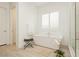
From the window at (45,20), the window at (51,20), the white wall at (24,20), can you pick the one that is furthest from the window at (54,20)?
the white wall at (24,20)

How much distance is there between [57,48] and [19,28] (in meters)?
1.13

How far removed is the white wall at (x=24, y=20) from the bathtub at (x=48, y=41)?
305 mm

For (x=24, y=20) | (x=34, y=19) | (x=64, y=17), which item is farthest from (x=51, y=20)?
(x=24, y=20)

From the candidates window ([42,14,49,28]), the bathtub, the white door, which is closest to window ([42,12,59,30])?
window ([42,14,49,28])

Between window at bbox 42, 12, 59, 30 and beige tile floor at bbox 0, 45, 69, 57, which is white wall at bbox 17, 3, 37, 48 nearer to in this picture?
beige tile floor at bbox 0, 45, 69, 57

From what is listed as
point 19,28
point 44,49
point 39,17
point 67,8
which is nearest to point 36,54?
point 44,49

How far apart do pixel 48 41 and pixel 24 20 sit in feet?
2.85

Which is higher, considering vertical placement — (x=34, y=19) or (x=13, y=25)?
(x=34, y=19)

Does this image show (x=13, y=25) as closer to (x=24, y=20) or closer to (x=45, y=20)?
(x=24, y=20)

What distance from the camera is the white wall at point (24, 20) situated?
2865mm

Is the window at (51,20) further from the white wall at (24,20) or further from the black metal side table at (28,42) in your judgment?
the black metal side table at (28,42)

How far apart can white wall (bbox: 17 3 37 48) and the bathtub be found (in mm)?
305

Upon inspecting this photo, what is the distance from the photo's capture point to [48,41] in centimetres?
292

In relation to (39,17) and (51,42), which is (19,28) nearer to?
(39,17)
